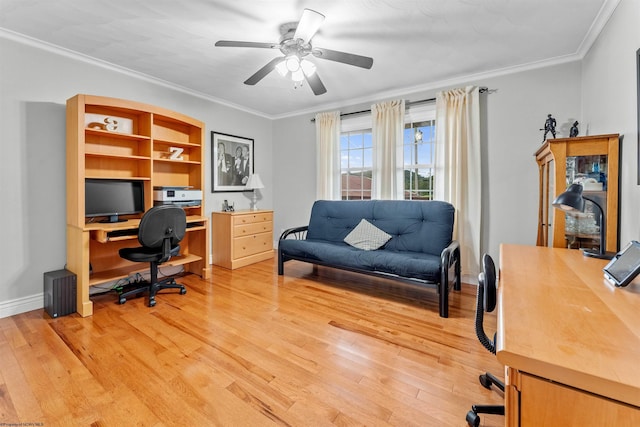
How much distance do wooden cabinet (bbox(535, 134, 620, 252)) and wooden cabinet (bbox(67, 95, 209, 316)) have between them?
3502 millimetres

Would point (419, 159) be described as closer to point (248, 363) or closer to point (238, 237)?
point (238, 237)

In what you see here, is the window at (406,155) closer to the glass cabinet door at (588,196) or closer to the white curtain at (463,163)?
the white curtain at (463,163)

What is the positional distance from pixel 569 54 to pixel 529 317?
10.7ft

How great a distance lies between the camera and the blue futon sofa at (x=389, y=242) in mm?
2633

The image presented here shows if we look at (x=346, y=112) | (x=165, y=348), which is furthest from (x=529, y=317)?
(x=346, y=112)

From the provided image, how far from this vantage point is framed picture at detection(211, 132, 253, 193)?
13.9 feet

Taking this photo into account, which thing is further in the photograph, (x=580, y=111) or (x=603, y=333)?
(x=580, y=111)

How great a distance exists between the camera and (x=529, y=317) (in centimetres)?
84

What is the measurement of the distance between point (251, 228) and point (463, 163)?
298 centimetres

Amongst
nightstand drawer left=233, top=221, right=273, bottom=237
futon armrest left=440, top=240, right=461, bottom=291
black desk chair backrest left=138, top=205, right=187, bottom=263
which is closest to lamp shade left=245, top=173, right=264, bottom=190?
nightstand drawer left=233, top=221, right=273, bottom=237

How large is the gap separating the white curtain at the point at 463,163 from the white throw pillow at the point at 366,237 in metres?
0.90

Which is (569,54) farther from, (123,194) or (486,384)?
(123,194)

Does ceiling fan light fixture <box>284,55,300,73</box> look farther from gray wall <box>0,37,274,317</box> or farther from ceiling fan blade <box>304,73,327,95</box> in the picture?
gray wall <box>0,37,274,317</box>

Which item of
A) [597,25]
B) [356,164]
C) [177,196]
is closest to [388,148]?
[356,164]
